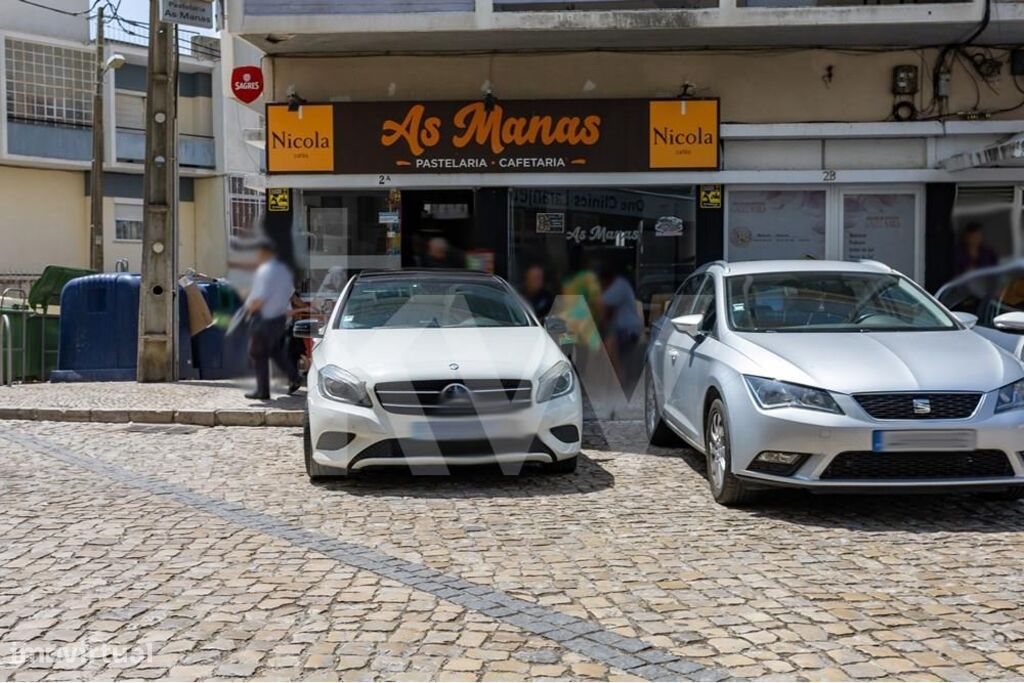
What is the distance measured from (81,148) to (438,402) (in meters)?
34.0

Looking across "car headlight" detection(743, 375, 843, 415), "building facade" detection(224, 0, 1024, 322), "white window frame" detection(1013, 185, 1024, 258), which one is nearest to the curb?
"building facade" detection(224, 0, 1024, 322)

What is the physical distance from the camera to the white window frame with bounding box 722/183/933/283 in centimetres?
1305

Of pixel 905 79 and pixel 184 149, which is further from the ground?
pixel 184 149

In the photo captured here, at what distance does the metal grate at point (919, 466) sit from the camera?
19.2 feet

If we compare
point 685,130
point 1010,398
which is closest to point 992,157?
point 685,130

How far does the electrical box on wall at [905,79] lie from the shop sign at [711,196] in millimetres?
2473

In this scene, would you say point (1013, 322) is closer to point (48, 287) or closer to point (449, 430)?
point (449, 430)

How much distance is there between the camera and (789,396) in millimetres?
6031

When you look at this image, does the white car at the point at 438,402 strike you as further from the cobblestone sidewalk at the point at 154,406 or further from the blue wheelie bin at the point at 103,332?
the blue wheelie bin at the point at 103,332

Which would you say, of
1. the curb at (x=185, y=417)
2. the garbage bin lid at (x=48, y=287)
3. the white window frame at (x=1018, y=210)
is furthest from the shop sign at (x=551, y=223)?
the garbage bin lid at (x=48, y=287)

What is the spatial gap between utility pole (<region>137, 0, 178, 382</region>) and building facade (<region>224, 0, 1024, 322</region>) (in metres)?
1.23

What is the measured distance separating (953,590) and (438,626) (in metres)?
2.36

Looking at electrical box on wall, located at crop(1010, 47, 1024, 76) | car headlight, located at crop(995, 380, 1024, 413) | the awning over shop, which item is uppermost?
electrical box on wall, located at crop(1010, 47, 1024, 76)

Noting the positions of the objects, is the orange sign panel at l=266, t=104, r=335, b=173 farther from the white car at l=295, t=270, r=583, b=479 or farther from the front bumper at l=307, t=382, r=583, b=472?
the front bumper at l=307, t=382, r=583, b=472
